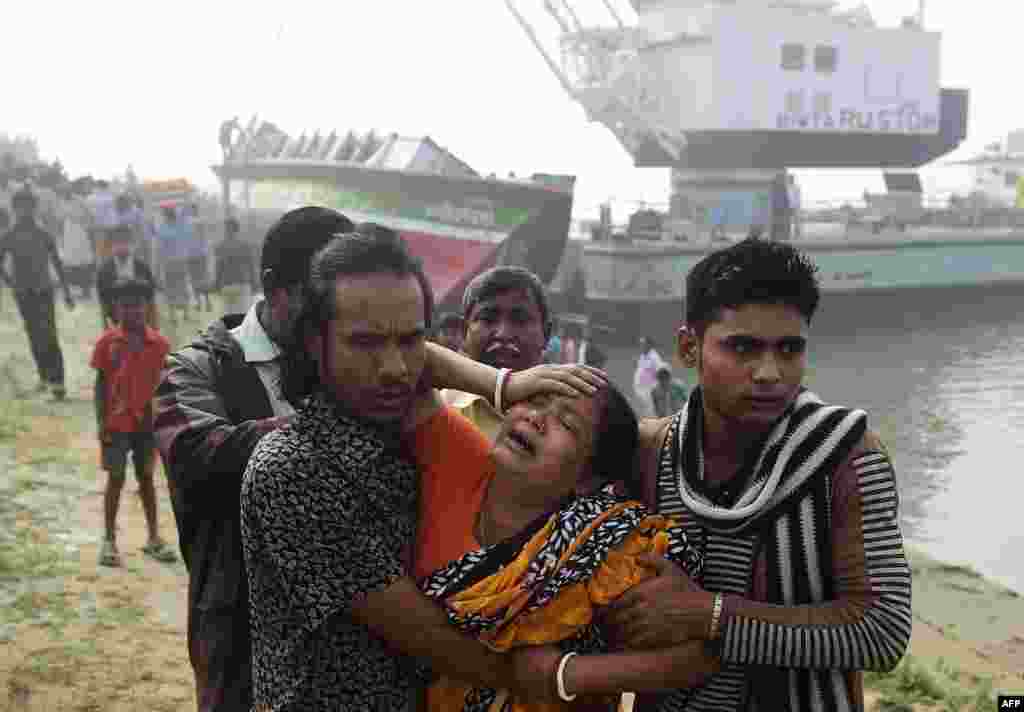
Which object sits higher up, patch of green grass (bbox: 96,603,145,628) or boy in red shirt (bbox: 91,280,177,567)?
boy in red shirt (bbox: 91,280,177,567)

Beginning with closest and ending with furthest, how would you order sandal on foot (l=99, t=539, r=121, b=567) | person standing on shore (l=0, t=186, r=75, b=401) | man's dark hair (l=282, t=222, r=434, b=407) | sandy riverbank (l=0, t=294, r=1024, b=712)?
man's dark hair (l=282, t=222, r=434, b=407) < sandy riverbank (l=0, t=294, r=1024, b=712) < sandal on foot (l=99, t=539, r=121, b=567) < person standing on shore (l=0, t=186, r=75, b=401)

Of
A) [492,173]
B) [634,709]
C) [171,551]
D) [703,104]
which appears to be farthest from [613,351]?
[634,709]

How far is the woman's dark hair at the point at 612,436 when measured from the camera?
1.67 metres

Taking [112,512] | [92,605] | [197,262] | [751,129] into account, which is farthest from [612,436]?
[751,129]

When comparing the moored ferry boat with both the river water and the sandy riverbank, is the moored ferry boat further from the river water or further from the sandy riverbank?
the sandy riverbank

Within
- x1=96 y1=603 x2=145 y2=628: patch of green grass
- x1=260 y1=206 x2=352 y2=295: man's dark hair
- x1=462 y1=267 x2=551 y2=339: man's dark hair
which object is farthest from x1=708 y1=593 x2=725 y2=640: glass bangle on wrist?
x1=96 y1=603 x2=145 y2=628: patch of green grass

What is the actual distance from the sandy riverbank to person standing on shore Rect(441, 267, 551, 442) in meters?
2.06

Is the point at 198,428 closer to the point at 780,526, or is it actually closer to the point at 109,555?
the point at 780,526

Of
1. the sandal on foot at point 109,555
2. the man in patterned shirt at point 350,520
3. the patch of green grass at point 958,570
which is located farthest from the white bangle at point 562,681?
the patch of green grass at point 958,570

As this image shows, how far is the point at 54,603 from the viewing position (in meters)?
4.67

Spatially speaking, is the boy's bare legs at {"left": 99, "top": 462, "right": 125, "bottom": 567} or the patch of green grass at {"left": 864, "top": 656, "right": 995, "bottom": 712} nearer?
the patch of green grass at {"left": 864, "top": 656, "right": 995, "bottom": 712}

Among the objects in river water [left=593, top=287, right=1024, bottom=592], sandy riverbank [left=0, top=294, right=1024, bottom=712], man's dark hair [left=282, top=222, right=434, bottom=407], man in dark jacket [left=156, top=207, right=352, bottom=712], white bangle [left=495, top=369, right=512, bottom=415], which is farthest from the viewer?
river water [left=593, top=287, right=1024, bottom=592]

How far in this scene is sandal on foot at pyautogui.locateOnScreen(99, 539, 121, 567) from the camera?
5.28 m

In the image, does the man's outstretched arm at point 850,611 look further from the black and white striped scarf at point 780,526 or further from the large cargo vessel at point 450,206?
the large cargo vessel at point 450,206
